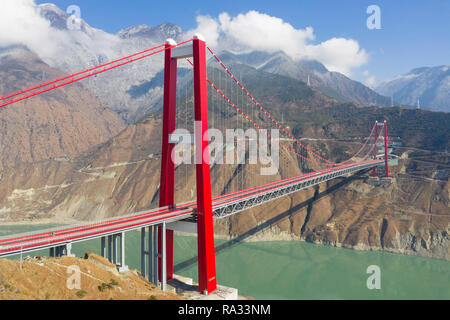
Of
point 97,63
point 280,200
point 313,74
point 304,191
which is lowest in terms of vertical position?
point 280,200

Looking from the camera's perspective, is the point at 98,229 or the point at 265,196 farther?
the point at 265,196

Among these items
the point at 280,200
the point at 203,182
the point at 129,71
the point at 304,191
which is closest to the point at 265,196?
the point at 203,182

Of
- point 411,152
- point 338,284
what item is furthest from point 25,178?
Result: point 411,152

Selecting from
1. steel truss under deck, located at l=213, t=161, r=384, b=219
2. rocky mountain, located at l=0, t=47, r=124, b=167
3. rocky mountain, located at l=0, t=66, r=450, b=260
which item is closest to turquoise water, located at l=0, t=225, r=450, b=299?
rocky mountain, located at l=0, t=66, r=450, b=260

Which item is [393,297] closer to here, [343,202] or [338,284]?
[338,284]

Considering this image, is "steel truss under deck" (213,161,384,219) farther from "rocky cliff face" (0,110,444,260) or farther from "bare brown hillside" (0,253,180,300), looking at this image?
"bare brown hillside" (0,253,180,300)

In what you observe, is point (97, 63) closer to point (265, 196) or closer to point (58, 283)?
point (265, 196)

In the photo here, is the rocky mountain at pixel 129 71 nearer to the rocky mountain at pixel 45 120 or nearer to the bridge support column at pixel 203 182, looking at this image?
the rocky mountain at pixel 45 120
